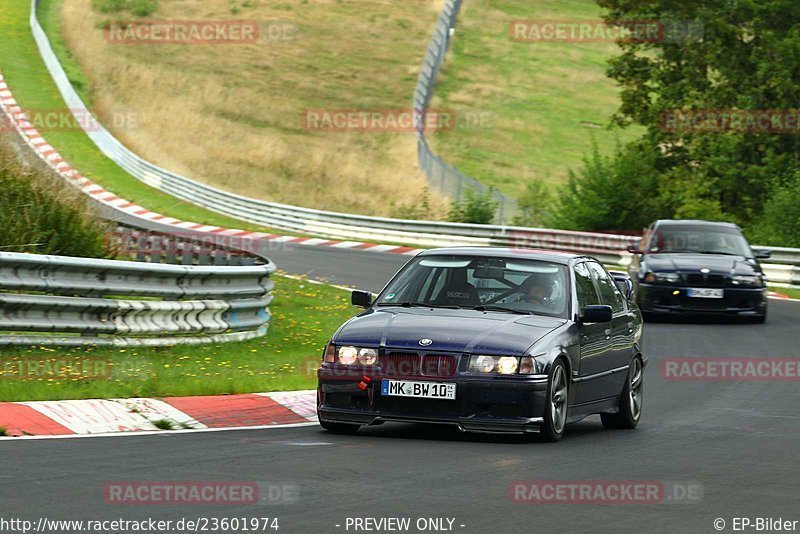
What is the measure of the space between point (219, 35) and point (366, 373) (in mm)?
63769

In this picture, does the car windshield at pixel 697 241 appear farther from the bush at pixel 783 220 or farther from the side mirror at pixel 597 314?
the side mirror at pixel 597 314

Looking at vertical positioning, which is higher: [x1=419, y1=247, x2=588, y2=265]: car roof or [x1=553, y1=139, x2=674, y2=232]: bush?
[x1=419, y1=247, x2=588, y2=265]: car roof

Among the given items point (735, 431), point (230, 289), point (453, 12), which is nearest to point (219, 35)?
point (453, 12)

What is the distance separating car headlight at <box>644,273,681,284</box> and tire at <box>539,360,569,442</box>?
37.9 ft

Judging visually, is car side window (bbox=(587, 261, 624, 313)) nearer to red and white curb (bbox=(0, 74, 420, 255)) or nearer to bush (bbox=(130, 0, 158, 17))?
red and white curb (bbox=(0, 74, 420, 255))

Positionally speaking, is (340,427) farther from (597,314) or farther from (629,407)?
(629,407)

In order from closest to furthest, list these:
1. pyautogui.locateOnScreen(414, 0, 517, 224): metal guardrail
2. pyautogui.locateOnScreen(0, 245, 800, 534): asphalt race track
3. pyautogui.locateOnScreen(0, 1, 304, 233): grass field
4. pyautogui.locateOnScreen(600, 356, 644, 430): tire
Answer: pyautogui.locateOnScreen(0, 245, 800, 534): asphalt race track, pyautogui.locateOnScreen(600, 356, 644, 430): tire, pyautogui.locateOnScreen(0, 1, 304, 233): grass field, pyautogui.locateOnScreen(414, 0, 517, 224): metal guardrail

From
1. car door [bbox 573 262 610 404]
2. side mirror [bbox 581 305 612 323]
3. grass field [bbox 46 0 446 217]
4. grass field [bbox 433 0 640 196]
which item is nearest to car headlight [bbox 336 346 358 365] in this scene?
car door [bbox 573 262 610 404]

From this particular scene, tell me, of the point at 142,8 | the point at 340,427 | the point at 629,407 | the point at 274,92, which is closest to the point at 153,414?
the point at 340,427

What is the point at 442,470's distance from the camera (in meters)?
8.79

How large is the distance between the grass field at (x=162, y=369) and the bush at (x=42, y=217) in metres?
2.01

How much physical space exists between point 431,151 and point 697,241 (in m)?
31.1

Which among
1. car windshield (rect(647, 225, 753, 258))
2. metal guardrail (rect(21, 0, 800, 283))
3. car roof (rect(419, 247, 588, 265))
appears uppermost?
car roof (rect(419, 247, 588, 265))

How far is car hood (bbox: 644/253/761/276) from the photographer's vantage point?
21.9 metres
